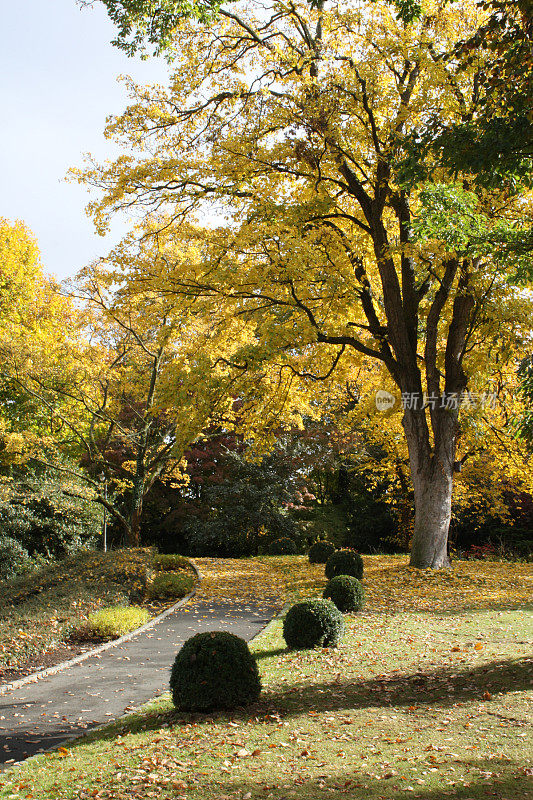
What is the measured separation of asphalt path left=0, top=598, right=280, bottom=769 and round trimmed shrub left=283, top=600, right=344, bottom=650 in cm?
120

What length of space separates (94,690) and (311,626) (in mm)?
2571

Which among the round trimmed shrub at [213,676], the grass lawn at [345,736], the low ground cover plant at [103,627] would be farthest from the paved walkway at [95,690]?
the round trimmed shrub at [213,676]

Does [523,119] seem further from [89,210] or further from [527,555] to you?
[527,555]

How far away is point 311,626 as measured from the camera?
7.34m

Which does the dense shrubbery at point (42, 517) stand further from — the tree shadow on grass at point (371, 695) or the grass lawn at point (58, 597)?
the tree shadow on grass at point (371, 695)

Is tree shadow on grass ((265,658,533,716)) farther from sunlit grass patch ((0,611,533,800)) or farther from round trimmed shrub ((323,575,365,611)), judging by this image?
round trimmed shrub ((323,575,365,611))

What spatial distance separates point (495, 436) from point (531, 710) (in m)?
10.1

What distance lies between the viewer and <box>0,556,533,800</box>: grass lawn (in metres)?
3.81

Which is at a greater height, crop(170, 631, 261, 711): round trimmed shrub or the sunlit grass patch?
crop(170, 631, 261, 711): round trimmed shrub

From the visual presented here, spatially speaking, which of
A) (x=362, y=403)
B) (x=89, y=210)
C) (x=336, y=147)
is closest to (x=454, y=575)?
(x=362, y=403)

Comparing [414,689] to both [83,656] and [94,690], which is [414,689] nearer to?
[94,690]

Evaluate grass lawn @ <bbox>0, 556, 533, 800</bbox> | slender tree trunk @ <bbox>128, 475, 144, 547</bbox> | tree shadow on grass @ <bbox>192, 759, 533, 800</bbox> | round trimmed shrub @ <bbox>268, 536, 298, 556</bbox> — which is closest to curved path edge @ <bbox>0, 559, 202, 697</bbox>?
grass lawn @ <bbox>0, 556, 533, 800</bbox>

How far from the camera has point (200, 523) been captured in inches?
771

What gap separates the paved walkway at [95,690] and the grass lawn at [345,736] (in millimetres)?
384
